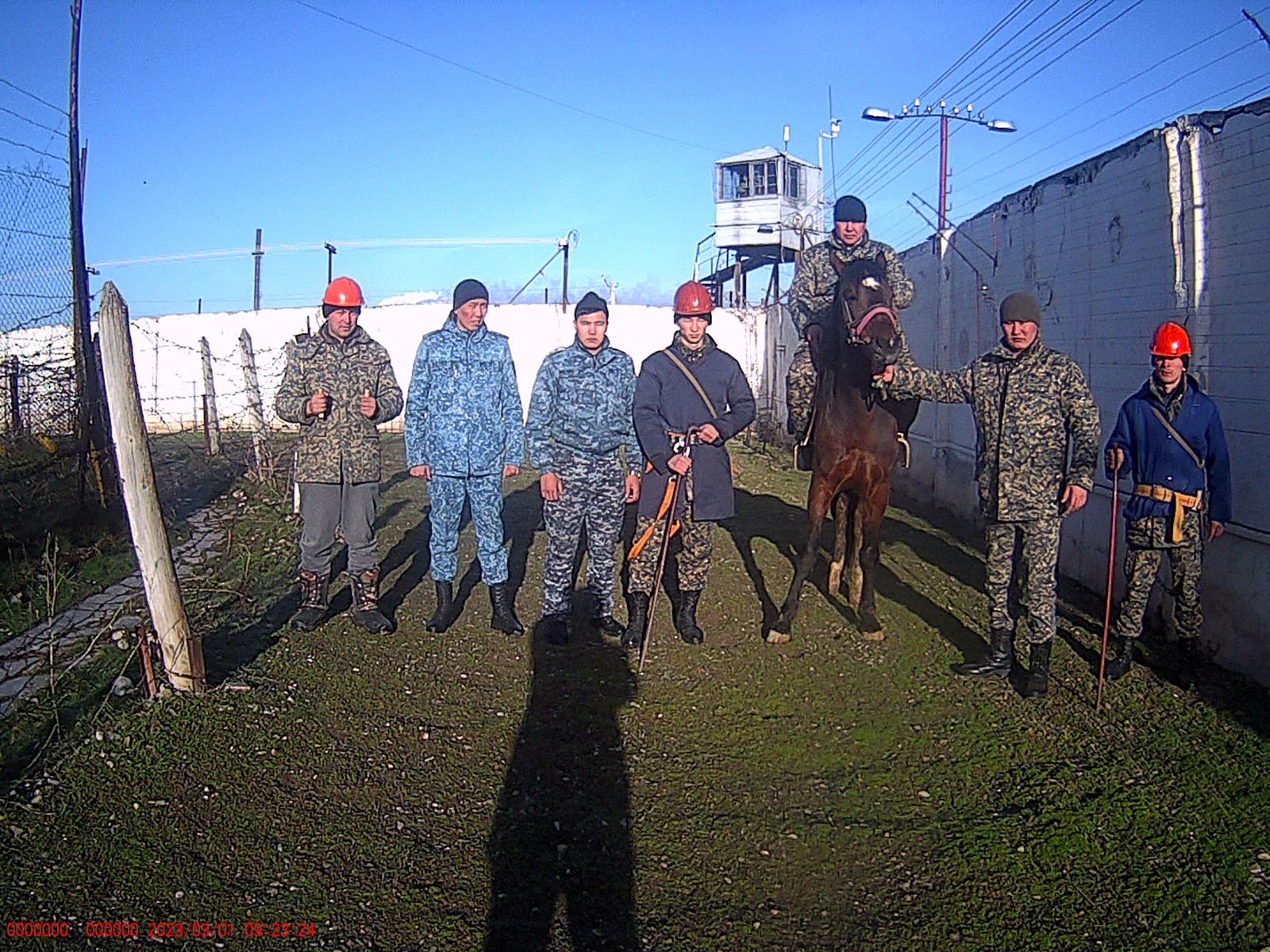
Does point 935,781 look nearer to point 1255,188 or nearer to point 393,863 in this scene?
point 393,863

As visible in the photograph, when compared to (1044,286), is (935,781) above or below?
below

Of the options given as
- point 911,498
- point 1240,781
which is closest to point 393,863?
point 1240,781

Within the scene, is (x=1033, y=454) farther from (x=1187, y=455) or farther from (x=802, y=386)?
(x=802, y=386)

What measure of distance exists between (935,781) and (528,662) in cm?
226

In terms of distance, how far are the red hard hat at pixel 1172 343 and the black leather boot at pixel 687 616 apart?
9.01 ft

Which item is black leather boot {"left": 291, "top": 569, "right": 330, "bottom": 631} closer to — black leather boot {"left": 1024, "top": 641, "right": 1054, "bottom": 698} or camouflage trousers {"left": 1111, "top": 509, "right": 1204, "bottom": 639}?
black leather boot {"left": 1024, "top": 641, "right": 1054, "bottom": 698}

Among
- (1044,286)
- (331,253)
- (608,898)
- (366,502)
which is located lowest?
(608,898)

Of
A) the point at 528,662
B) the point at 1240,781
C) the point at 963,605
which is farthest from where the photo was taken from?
the point at 963,605

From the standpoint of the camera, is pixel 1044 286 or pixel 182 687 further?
pixel 1044 286

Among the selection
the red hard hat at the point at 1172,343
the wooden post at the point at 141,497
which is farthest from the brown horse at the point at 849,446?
the wooden post at the point at 141,497

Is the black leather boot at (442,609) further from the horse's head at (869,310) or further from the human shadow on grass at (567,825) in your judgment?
the horse's head at (869,310)

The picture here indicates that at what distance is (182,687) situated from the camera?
452cm

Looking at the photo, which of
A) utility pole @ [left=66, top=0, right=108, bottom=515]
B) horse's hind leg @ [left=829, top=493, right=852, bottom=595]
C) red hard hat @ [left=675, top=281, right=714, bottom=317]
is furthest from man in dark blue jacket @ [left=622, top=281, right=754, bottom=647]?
utility pole @ [left=66, top=0, right=108, bottom=515]

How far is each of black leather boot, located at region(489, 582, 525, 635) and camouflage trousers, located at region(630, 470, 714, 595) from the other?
0.73 metres
